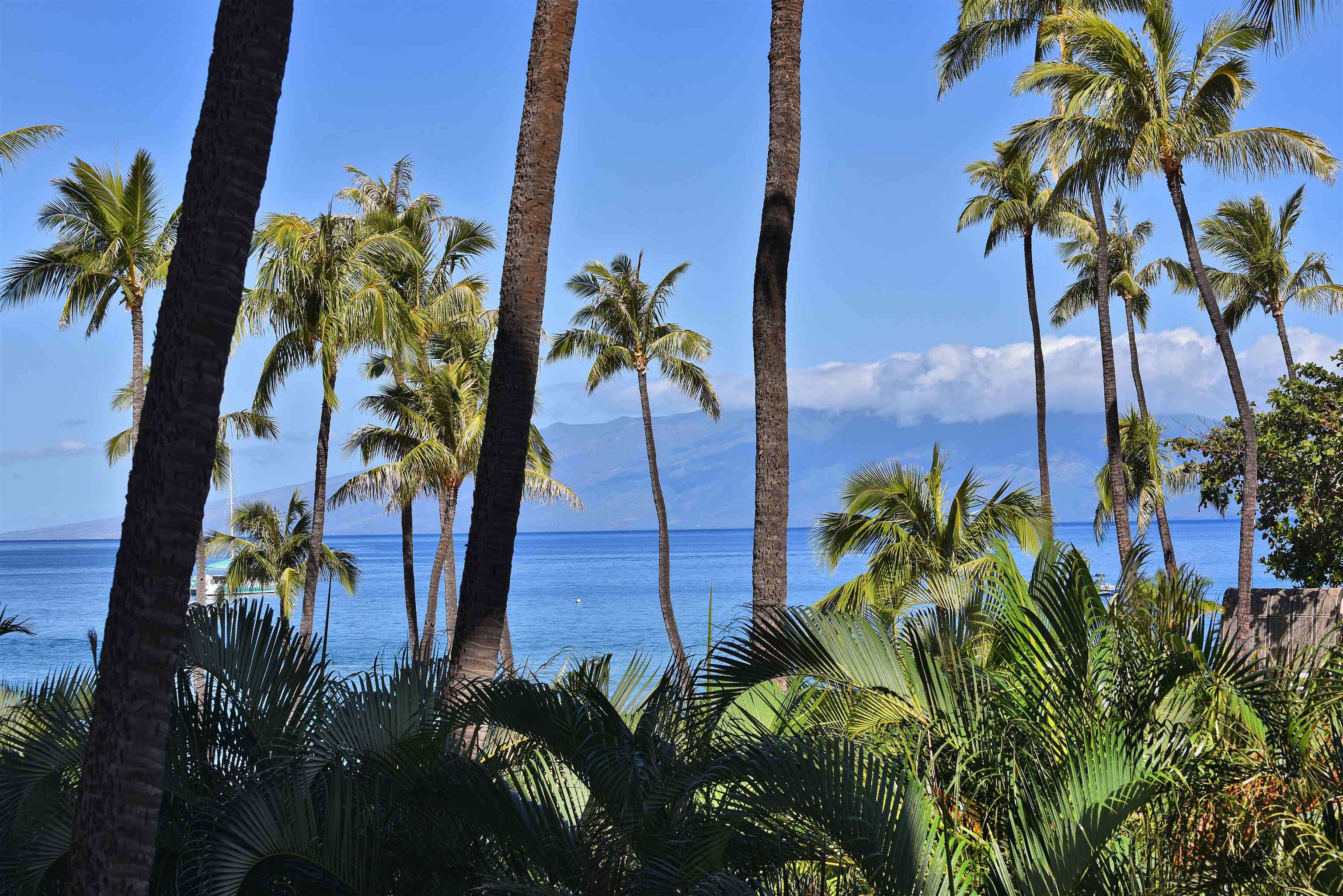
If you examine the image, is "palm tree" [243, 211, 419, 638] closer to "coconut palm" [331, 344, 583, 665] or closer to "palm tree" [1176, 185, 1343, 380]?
"coconut palm" [331, 344, 583, 665]

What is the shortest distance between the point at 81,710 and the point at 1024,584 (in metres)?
4.74

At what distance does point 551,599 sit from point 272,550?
53.7m

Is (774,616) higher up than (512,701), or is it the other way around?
(774,616)

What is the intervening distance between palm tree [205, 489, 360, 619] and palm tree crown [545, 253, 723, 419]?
11872 millimetres

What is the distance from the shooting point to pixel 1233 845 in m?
4.55

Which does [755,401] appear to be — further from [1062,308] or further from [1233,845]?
[1062,308]

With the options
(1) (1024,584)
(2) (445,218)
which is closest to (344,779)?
(1) (1024,584)

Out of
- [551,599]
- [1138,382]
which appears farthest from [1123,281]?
[551,599]

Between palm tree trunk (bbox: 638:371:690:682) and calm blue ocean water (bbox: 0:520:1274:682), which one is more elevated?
palm tree trunk (bbox: 638:371:690:682)

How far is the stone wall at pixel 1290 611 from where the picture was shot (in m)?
14.3

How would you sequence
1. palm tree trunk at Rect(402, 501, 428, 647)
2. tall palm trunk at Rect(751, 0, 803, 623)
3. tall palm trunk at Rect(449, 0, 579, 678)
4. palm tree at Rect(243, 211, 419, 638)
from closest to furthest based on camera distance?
tall palm trunk at Rect(449, 0, 579, 678) < tall palm trunk at Rect(751, 0, 803, 623) < palm tree at Rect(243, 211, 419, 638) < palm tree trunk at Rect(402, 501, 428, 647)

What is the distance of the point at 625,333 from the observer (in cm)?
3083

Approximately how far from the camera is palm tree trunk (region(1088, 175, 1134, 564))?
23.2 meters

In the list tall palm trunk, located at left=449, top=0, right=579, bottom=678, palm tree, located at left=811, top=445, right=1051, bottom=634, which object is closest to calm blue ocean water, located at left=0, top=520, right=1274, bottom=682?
palm tree, located at left=811, top=445, right=1051, bottom=634
